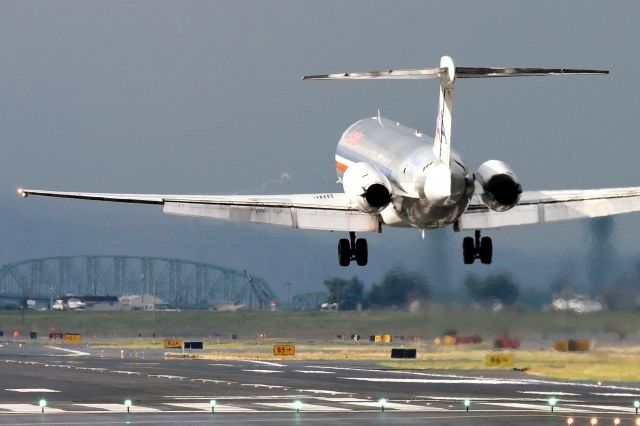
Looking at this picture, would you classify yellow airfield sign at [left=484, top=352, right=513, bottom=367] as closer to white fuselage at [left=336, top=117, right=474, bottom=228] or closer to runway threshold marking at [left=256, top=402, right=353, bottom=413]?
runway threshold marking at [left=256, top=402, right=353, bottom=413]

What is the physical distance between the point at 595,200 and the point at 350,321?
7086 cm

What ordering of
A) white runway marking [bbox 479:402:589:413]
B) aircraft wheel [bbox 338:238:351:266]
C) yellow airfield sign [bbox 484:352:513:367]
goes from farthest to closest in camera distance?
yellow airfield sign [bbox 484:352:513:367] → white runway marking [bbox 479:402:589:413] → aircraft wheel [bbox 338:238:351:266]

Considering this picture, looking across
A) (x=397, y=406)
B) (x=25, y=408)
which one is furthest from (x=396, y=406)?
(x=25, y=408)

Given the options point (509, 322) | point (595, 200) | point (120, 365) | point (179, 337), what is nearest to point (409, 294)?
point (509, 322)

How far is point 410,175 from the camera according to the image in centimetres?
5259

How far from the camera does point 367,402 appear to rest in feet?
227

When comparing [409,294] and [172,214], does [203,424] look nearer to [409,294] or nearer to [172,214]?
[172,214]

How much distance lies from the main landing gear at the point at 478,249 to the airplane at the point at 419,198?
38 millimetres

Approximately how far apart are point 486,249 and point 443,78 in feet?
26.8

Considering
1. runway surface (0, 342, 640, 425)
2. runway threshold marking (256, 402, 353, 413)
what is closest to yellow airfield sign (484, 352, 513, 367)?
runway surface (0, 342, 640, 425)

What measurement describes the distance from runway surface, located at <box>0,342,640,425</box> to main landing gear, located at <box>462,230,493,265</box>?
6495 millimetres

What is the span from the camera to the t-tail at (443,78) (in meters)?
49.0

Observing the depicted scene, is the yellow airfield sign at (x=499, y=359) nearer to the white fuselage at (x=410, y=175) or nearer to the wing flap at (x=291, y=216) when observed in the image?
the white fuselage at (x=410, y=175)

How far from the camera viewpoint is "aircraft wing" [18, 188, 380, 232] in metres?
56.0
